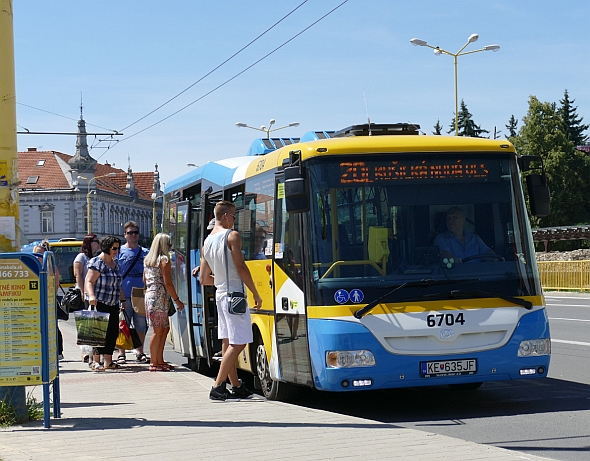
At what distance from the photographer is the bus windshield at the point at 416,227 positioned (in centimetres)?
962

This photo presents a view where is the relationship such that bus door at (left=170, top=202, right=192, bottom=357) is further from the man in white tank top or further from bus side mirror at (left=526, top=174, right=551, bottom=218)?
bus side mirror at (left=526, top=174, right=551, bottom=218)

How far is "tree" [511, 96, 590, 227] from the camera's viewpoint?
75.1 m

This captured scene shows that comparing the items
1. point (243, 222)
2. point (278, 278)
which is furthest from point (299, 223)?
point (243, 222)

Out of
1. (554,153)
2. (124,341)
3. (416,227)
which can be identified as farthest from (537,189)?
(554,153)

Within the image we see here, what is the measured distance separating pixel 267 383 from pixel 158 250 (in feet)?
11.6

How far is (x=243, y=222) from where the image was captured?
12164mm

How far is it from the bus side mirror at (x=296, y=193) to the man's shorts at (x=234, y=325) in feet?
4.13

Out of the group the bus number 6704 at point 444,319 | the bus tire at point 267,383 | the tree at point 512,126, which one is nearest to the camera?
the bus number 6704 at point 444,319

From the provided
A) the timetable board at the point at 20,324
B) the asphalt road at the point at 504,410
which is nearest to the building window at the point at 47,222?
the asphalt road at the point at 504,410

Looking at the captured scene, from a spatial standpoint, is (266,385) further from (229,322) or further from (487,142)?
(487,142)

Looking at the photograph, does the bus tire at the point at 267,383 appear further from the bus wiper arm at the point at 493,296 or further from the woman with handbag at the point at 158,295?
the woman with handbag at the point at 158,295

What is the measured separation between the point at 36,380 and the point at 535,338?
15.2 ft

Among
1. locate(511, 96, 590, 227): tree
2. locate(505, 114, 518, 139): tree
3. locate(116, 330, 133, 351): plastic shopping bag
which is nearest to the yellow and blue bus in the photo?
locate(116, 330, 133, 351): plastic shopping bag

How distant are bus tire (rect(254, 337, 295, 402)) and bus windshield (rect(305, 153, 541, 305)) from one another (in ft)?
A: 4.83
